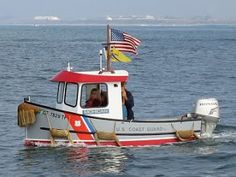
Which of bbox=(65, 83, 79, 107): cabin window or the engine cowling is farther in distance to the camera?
the engine cowling

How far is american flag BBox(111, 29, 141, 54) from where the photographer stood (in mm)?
25578

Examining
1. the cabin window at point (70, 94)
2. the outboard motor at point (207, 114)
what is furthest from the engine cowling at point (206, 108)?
the cabin window at point (70, 94)

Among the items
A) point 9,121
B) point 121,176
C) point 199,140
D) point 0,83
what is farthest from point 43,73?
point 121,176

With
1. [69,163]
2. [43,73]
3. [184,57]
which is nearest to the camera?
[69,163]

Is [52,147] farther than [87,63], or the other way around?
[87,63]

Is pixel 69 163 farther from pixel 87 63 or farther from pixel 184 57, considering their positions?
pixel 184 57

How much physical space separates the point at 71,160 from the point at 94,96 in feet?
8.28

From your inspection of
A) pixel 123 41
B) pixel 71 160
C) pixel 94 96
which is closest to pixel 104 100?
pixel 94 96

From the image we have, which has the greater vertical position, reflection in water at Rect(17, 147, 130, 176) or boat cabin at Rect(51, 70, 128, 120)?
boat cabin at Rect(51, 70, 128, 120)

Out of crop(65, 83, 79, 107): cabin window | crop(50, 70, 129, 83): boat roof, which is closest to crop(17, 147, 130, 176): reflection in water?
crop(65, 83, 79, 107): cabin window

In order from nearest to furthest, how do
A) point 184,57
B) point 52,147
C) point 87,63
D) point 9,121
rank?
point 52,147 → point 9,121 → point 87,63 → point 184,57

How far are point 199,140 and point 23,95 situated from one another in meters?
17.1

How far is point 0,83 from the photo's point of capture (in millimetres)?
48500

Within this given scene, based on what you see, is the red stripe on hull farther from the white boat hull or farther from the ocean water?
the ocean water
